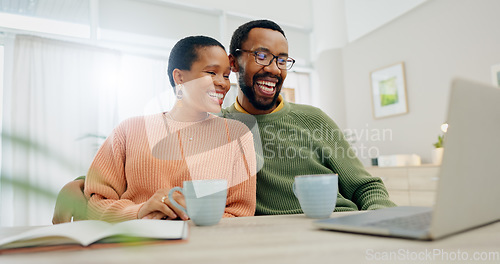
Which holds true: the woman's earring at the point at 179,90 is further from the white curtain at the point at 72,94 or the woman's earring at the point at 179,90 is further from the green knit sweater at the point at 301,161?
the white curtain at the point at 72,94

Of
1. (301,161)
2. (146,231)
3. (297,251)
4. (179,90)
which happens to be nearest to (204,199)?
(146,231)

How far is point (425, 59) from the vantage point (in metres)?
3.38

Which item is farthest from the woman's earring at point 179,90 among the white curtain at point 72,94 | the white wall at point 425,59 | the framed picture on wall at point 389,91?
the framed picture on wall at point 389,91

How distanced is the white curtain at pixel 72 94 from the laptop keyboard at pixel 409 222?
3032 mm

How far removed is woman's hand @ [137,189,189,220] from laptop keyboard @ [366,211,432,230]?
1.47 ft

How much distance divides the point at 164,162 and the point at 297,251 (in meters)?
0.70

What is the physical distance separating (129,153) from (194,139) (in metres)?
0.21

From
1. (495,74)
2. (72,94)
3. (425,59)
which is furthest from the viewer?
(72,94)

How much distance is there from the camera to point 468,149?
1.55ft

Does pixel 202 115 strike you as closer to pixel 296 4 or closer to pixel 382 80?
pixel 382 80

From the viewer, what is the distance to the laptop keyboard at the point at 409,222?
1.71 feet

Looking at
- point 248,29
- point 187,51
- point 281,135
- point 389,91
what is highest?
point 389,91

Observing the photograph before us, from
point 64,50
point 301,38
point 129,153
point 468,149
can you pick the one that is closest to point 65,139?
point 64,50

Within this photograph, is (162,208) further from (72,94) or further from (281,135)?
(72,94)
